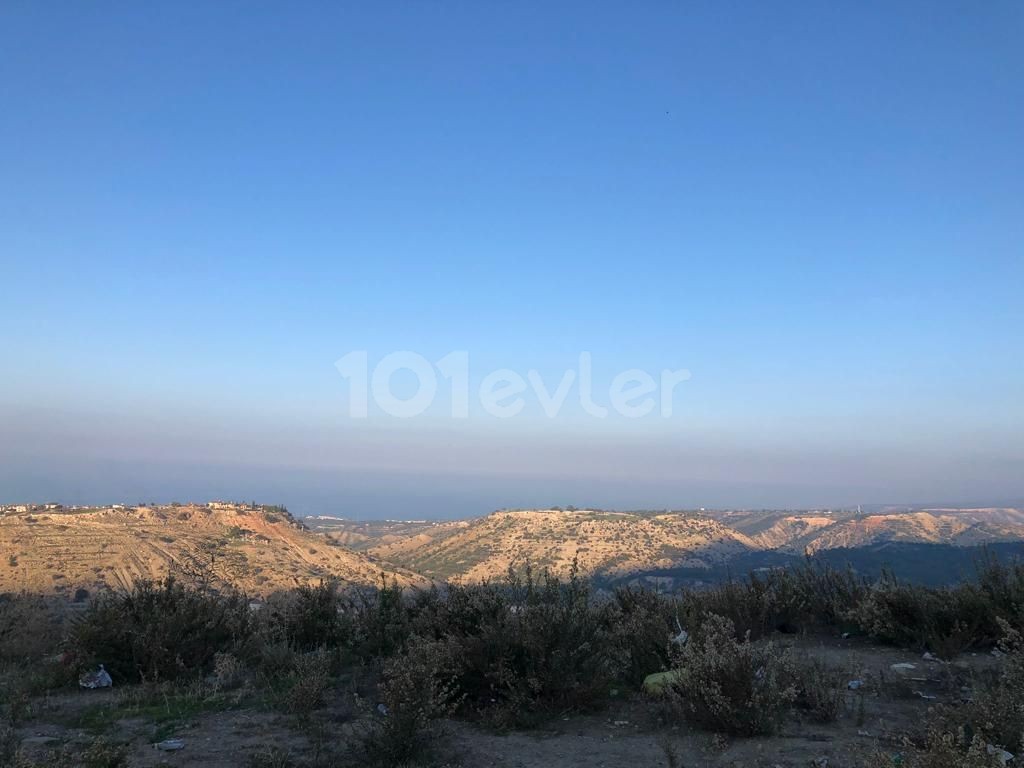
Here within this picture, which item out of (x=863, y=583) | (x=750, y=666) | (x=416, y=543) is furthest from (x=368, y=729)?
(x=416, y=543)

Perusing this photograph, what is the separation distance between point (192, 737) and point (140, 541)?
4062cm

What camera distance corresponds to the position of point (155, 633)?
8453mm

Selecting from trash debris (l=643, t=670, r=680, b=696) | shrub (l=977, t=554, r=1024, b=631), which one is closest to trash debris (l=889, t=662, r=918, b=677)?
shrub (l=977, t=554, r=1024, b=631)

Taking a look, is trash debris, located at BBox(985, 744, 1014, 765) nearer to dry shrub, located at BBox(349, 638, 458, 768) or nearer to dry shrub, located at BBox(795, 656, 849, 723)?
dry shrub, located at BBox(795, 656, 849, 723)

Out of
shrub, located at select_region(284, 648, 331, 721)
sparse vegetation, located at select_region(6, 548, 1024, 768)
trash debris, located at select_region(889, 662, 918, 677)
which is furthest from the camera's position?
trash debris, located at select_region(889, 662, 918, 677)

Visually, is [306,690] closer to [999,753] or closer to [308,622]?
[308,622]

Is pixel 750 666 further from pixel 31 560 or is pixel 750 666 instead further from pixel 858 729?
pixel 31 560

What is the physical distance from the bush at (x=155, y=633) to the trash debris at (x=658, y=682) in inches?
221

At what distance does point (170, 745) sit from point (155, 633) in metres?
3.33

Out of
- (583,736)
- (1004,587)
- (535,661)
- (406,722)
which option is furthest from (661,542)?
(406,722)

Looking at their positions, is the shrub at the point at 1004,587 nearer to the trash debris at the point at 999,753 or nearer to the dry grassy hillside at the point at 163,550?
the trash debris at the point at 999,753

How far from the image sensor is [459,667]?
21.9ft

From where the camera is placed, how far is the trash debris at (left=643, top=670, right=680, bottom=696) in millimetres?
6475

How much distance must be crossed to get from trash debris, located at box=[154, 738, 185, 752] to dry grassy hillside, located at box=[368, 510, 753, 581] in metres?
46.6
